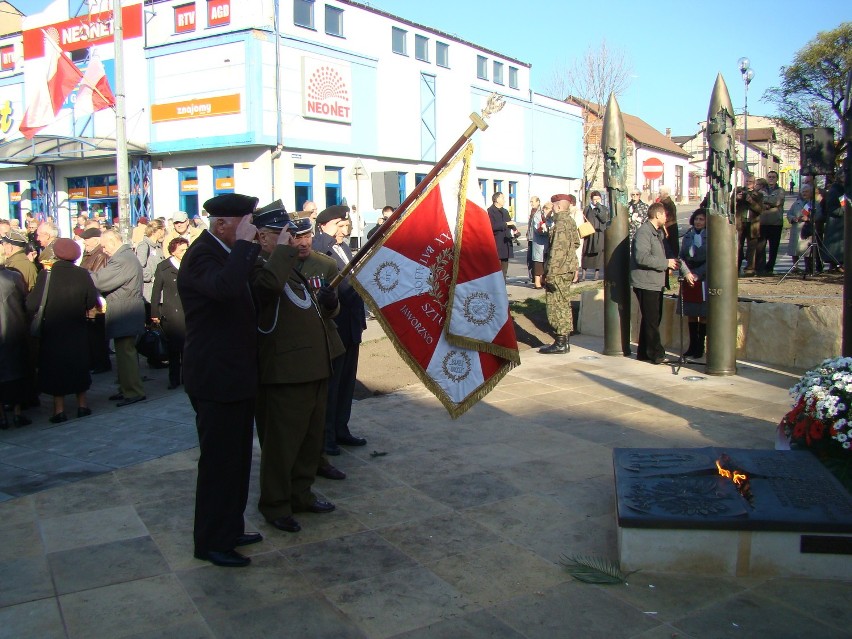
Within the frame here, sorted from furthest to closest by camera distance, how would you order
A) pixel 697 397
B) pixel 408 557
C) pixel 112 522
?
1. pixel 697 397
2. pixel 112 522
3. pixel 408 557

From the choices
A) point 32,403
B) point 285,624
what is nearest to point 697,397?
point 285,624

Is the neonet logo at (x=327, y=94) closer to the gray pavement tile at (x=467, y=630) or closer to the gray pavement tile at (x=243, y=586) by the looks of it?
the gray pavement tile at (x=243, y=586)

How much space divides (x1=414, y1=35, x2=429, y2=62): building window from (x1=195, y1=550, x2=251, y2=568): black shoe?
107ft

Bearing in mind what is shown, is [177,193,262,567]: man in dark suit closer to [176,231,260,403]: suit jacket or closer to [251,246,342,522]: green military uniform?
[176,231,260,403]: suit jacket

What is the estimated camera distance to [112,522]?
4906 millimetres

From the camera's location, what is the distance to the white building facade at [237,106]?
27562 mm

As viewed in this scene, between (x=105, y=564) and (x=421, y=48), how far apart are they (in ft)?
110

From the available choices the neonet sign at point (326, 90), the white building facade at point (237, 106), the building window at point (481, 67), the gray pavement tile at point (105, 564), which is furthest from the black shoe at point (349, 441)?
the building window at point (481, 67)

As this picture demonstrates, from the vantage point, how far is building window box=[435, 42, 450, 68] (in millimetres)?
35894

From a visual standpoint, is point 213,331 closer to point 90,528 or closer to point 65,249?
point 90,528

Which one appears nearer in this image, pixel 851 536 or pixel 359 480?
pixel 851 536

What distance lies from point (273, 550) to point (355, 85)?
1118 inches

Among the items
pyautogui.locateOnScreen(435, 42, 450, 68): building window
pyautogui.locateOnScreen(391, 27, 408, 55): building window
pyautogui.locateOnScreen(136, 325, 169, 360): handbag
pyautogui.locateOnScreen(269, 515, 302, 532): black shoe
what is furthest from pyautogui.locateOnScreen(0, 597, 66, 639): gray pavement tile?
pyautogui.locateOnScreen(435, 42, 450, 68): building window

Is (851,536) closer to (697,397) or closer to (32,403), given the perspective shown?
(697,397)
